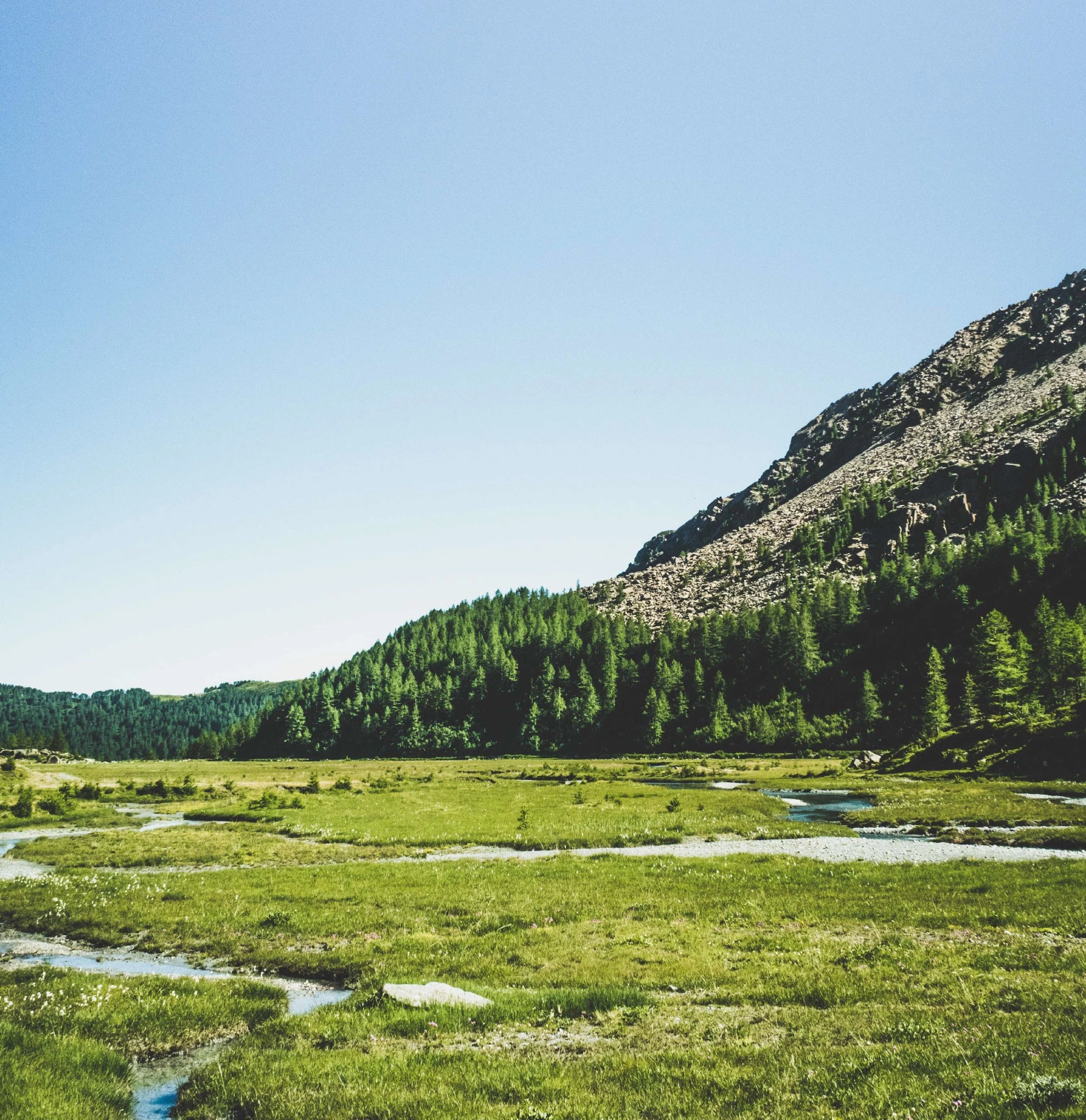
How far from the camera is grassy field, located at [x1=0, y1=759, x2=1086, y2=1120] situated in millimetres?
9547

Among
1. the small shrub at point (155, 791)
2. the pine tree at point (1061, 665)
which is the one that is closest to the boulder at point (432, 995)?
the small shrub at point (155, 791)

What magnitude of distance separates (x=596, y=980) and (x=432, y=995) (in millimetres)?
4234

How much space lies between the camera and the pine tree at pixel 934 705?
10675cm

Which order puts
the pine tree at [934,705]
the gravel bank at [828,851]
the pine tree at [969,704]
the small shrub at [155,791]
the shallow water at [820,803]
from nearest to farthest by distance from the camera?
the gravel bank at [828,851] < the shallow water at [820,803] < the small shrub at [155,791] < the pine tree at [969,704] < the pine tree at [934,705]

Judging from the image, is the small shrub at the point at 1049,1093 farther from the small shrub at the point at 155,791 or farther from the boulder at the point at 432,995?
the small shrub at the point at 155,791

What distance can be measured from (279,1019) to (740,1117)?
394 inches

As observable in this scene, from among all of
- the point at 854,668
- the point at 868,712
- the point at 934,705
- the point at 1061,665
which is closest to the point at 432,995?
the point at 1061,665

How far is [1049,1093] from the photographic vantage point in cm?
787

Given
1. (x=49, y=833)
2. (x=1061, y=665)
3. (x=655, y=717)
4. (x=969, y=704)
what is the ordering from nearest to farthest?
(x=49, y=833), (x=1061, y=665), (x=969, y=704), (x=655, y=717)

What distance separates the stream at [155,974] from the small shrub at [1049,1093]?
37.9 feet

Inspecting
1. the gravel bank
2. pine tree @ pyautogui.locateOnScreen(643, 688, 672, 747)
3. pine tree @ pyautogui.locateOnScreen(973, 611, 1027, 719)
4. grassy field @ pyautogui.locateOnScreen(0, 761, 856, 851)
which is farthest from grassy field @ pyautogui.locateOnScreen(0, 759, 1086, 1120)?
pine tree @ pyautogui.locateOnScreen(643, 688, 672, 747)

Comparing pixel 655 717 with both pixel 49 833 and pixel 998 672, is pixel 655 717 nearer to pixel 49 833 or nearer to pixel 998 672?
pixel 998 672

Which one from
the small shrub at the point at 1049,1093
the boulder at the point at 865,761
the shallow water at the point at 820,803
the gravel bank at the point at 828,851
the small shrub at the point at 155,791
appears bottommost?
the boulder at the point at 865,761

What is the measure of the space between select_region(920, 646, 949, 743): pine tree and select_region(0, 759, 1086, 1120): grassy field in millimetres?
88540
